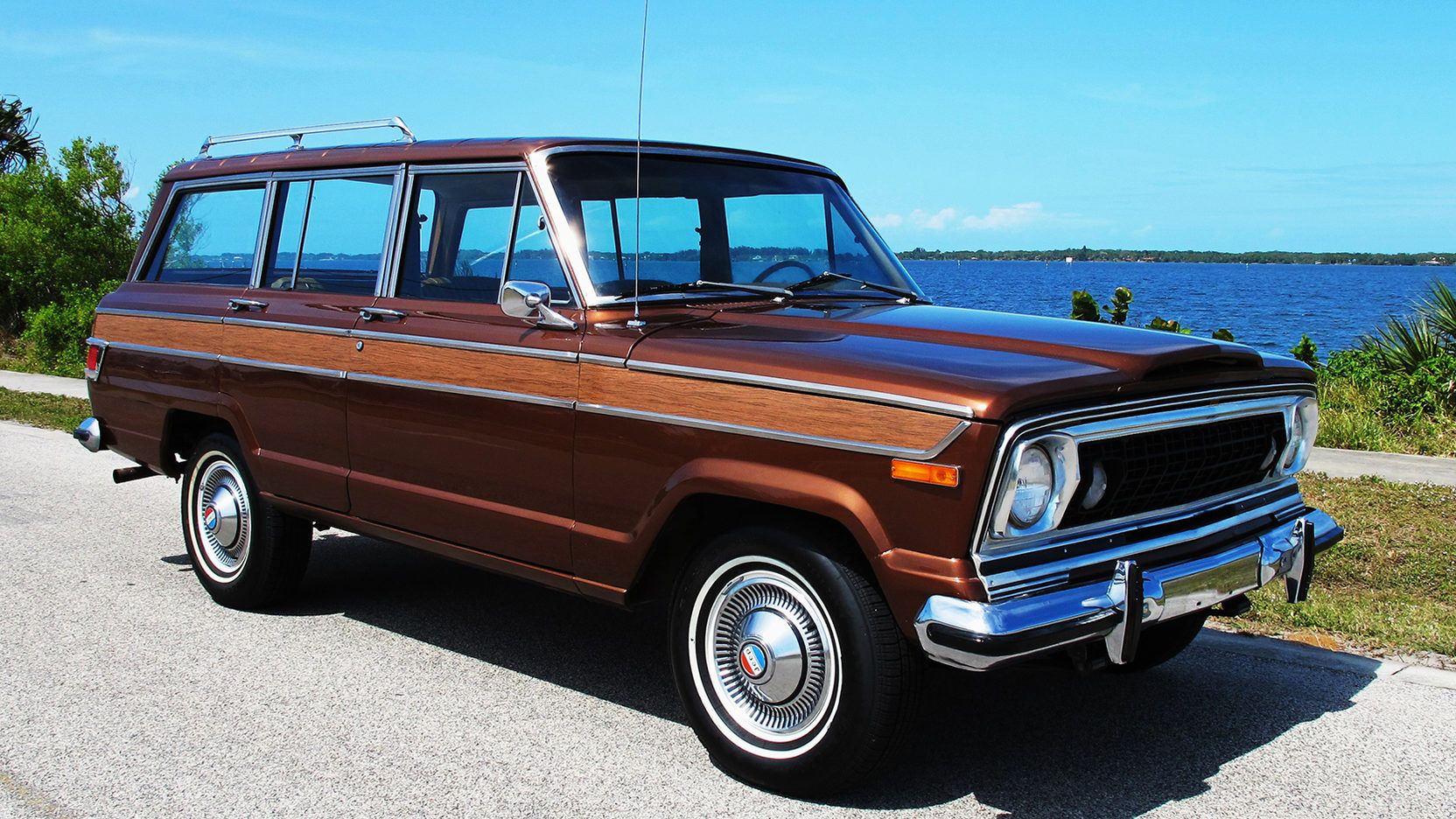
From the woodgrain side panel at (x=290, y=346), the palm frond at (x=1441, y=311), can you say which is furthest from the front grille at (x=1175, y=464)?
the palm frond at (x=1441, y=311)

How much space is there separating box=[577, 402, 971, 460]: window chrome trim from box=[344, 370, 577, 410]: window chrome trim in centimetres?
13

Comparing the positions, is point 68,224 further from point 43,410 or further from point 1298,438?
point 1298,438

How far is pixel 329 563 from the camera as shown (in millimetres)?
6820

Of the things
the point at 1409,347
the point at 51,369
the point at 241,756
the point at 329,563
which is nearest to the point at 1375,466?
the point at 1409,347

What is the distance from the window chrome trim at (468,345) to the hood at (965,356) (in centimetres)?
36

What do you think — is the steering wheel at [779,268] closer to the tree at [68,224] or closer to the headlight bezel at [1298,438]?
the headlight bezel at [1298,438]

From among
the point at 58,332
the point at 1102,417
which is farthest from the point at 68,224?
the point at 1102,417

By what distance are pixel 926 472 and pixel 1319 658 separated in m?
2.72

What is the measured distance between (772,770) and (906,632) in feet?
2.33

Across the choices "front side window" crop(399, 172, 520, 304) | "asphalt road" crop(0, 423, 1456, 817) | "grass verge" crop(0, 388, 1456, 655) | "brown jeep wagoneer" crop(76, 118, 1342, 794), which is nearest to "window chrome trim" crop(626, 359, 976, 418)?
"brown jeep wagoneer" crop(76, 118, 1342, 794)

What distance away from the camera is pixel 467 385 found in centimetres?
457

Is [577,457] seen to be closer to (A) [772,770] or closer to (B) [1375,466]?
(A) [772,770]

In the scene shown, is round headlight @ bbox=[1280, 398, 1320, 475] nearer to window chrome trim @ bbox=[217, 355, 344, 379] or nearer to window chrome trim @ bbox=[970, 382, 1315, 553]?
window chrome trim @ bbox=[970, 382, 1315, 553]

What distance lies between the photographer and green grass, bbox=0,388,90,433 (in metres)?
12.0
